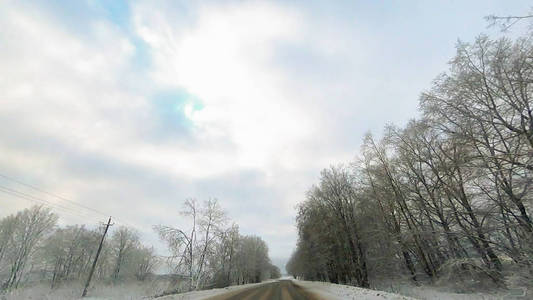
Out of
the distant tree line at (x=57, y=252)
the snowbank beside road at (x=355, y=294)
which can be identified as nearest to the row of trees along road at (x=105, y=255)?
the distant tree line at (x=57, y=252)

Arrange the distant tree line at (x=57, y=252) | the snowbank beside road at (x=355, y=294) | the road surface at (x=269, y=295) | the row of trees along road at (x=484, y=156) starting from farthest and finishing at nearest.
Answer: the distant tree line at (x=57, y=252) < the road surface at (x=269, y=295) < the snowbank beside road at (x=355, y=294) < the row of trees along road at (x=484, y=156)

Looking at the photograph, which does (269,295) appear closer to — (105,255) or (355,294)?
(355,294)

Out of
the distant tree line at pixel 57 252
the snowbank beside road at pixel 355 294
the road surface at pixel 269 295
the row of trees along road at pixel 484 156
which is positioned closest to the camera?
the row of trees along road at pixel 484 156

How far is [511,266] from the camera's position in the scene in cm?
911

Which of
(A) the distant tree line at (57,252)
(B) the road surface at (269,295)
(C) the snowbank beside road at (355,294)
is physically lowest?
(B) the road surface at (269,295)

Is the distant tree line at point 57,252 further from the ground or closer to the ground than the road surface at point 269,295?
further from the ground

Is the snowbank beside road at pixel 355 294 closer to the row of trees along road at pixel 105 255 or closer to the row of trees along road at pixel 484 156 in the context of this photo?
the row of trees along road at pixel 484 156

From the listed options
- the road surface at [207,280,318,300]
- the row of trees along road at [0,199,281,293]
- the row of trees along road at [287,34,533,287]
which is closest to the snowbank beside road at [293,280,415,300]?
the road surface at [207,280,318,300]

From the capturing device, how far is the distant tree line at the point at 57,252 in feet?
108

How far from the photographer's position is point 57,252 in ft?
135

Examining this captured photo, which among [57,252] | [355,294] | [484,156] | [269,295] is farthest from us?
[57,252]

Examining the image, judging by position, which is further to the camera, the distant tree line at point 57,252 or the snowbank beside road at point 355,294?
the distant tree line at point 57,252

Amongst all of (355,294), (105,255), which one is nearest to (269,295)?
(355,294)

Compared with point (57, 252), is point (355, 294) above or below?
below
